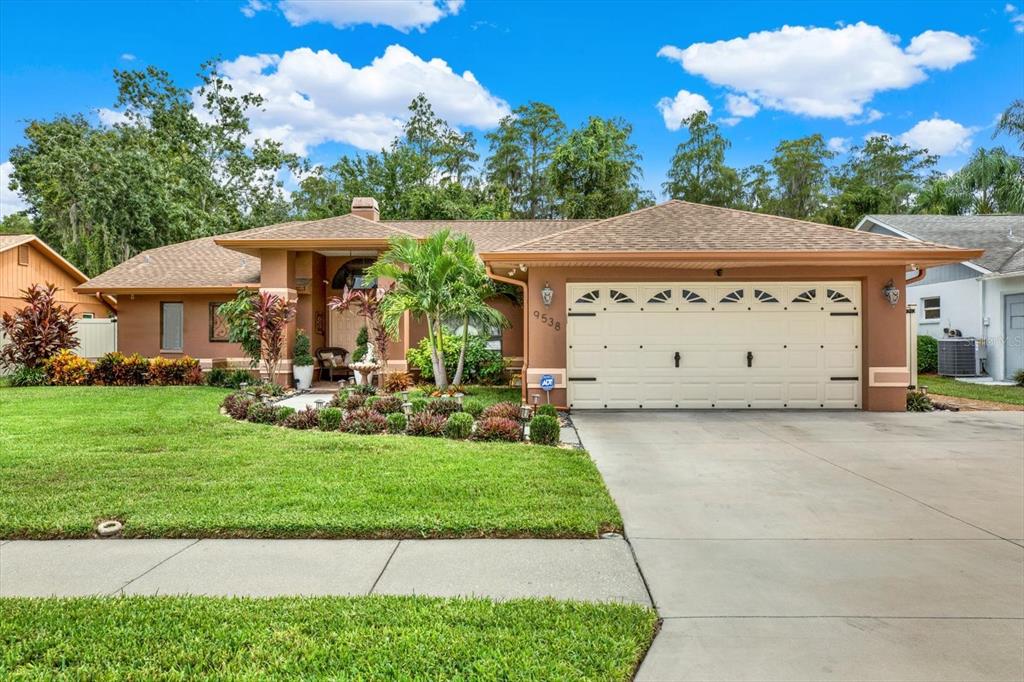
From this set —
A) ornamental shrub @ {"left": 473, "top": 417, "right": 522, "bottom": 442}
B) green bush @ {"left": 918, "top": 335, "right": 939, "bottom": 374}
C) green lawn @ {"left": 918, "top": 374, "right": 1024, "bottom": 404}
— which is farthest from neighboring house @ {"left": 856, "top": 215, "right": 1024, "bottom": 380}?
ornamental shrub @ {"left": 473, "top": 417, "right": 522, "bottom": 442}

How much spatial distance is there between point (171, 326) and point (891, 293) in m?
17.7

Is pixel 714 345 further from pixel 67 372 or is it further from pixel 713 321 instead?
pixel 67 372

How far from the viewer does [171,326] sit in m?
16.1

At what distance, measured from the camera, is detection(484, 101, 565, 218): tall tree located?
32.2 m

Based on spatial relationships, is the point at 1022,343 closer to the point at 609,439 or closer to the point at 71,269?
the point at 609,439

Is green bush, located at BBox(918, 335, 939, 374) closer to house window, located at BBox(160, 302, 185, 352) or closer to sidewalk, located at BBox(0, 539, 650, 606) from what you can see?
sidewalk, located at BBox(0, 539, 650, 606)

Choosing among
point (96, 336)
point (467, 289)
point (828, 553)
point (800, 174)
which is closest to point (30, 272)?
point (96, 336)

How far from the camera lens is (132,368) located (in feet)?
45.0

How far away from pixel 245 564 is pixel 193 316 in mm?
14488

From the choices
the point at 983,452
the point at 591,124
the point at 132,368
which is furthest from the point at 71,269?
the point at 983,452

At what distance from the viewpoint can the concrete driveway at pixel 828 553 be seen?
261 cm

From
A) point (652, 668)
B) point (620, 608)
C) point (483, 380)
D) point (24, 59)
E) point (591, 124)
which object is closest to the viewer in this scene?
point (652, 668)

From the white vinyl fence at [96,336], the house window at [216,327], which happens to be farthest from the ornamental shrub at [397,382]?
the white vinyl fence at [96,336]

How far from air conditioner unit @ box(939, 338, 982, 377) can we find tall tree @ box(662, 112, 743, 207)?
18.3 meters
